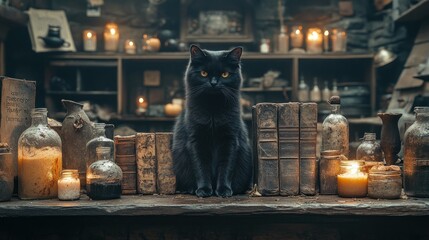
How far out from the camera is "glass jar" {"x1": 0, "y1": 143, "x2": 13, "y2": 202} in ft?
7.01

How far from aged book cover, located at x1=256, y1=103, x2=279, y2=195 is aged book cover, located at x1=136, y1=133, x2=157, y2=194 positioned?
51cm

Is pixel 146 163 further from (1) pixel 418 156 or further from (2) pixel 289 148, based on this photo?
(1) pixel 418 156

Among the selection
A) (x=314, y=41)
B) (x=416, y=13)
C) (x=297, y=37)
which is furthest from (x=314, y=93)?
(x=416, y=13)

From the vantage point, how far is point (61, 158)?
7.53 ft

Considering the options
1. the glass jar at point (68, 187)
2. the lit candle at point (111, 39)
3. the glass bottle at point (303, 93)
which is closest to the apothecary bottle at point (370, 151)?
the glass jar at point (68, 187)

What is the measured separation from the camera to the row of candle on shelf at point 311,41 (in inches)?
259

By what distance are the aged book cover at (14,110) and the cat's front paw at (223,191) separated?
928 mm

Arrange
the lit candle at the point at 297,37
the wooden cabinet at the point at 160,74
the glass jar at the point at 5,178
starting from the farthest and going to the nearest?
the lit candle at the point at 297,37 < the wooden cabinet at the point at 160,74 < the glass jar at the point at 5,178

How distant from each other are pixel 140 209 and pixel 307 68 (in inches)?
211

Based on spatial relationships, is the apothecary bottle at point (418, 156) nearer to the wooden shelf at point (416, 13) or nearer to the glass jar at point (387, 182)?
the glass jar at point (387, 182)

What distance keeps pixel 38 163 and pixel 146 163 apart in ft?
1.57

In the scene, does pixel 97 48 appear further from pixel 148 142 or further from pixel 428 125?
pixel 428 125

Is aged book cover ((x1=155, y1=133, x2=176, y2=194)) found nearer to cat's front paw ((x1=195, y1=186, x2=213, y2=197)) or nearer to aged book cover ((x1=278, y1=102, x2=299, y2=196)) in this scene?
cat's front paw ((x1=195, y1=186, x2=213, y2=197))

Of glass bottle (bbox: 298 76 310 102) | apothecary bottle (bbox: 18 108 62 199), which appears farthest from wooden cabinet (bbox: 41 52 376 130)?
apothecary bottle (bbox: 18 108 62 199)
